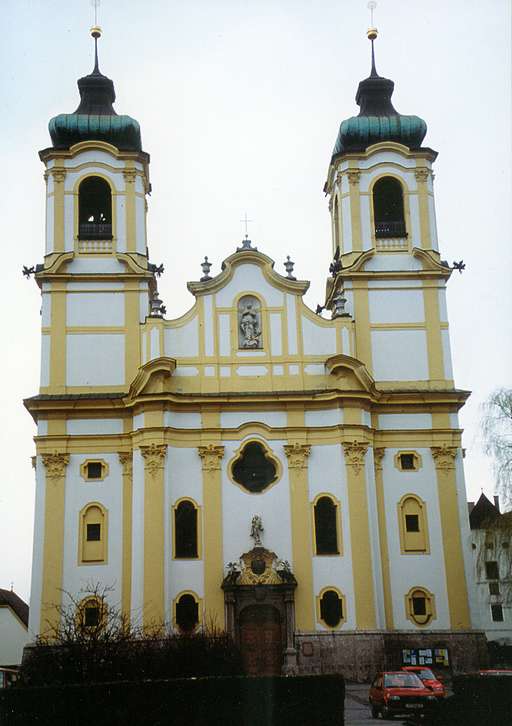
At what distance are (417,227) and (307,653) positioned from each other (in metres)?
14.7

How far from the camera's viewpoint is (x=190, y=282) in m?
38.0

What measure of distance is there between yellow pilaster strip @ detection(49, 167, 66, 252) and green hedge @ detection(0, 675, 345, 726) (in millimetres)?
21395

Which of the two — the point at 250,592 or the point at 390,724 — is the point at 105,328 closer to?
the point at 250,592

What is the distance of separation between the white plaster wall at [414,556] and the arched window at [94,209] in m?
12.1

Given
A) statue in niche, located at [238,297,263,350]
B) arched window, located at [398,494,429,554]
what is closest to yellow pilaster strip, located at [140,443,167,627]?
statue in niche, located at [238,297,263,350]

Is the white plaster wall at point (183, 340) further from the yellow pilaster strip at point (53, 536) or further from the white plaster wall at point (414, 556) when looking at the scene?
the white plaster wall at point (414, 556)

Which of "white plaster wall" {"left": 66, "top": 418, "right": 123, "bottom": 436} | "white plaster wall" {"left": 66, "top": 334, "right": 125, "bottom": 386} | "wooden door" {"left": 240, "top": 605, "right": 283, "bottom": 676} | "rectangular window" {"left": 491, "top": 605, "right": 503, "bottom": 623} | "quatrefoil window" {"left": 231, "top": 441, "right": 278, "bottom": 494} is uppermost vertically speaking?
"white plaster wall" {"left": 66, "top": 334, "right": 125, "bottom": 386}

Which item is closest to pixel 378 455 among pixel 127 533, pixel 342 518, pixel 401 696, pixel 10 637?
pixel 342 518

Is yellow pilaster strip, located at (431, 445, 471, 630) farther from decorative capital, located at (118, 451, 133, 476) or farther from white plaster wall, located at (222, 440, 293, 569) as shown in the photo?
decorative capital, located at (118, 451, 133, 476)

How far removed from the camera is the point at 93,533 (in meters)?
36.0

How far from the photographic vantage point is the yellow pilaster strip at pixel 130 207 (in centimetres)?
3897

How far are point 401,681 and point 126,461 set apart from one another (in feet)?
46.3

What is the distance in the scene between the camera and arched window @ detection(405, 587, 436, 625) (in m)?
35.9

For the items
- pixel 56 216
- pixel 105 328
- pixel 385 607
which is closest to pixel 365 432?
pixel 385 607
